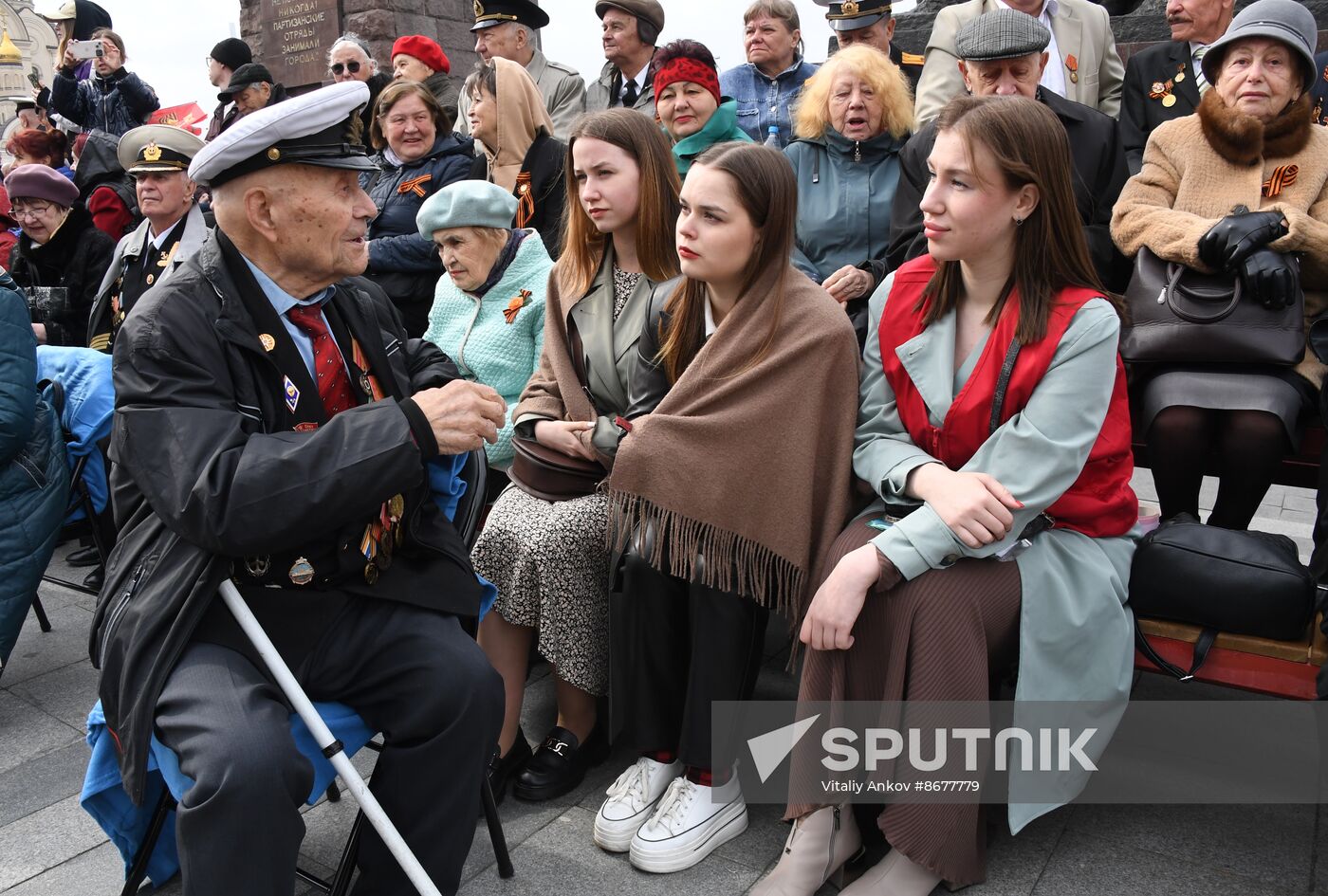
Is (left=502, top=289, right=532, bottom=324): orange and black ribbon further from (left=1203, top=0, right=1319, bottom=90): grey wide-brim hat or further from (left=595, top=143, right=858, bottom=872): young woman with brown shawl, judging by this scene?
(left=1203, top=0, right=1319, bottom=90): grey wide-brim hat

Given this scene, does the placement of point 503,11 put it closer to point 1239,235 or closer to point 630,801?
point 1239,235

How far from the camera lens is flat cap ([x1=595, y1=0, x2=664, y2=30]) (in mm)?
6020

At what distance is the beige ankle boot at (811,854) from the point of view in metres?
2.54

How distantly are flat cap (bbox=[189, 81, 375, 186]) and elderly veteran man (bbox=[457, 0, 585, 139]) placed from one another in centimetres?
411

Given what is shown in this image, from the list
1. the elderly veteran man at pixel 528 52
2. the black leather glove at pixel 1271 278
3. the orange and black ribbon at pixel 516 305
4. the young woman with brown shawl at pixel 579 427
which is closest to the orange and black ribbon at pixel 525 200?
the elderly veteran man at pixel 528 52

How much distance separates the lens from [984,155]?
2.57m

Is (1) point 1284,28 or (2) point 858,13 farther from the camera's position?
(2) point 858,13

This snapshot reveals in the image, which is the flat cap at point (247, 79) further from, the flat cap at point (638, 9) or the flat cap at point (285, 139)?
the flat cap at point (285, 139)

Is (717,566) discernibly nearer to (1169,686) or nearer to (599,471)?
(599,471)

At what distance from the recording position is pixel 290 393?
2.36 m

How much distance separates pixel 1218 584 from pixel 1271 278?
3.26ft

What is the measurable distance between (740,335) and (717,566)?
613 mm

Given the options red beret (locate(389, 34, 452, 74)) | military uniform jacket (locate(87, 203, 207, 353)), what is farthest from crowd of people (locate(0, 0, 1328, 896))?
red beret (locate(389, 34, 452, 74))

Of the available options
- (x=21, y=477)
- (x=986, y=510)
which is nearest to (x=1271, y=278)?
(x=986, y=510)
